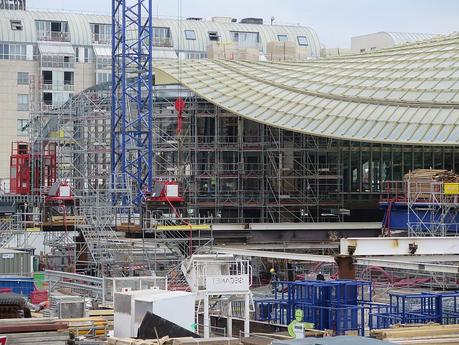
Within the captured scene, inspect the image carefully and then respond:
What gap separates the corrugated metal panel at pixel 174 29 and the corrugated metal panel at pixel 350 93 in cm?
5256

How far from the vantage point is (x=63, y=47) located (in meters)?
152

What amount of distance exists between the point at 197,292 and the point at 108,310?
13.2ft

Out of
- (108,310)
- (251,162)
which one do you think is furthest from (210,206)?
(108,310)

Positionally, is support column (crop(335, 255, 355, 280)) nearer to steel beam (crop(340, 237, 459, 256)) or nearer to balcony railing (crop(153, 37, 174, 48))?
steel beam (crop(340, 237, 459, 256))

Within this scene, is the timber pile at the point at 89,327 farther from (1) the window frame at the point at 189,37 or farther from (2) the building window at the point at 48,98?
(1) the window frame at the point at 189,37

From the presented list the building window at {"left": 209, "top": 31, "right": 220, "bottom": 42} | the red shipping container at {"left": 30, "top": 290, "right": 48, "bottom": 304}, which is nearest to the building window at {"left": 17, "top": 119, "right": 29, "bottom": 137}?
the building window at {"left": 209, "top": 31, "right": 220, "bottom": 42}

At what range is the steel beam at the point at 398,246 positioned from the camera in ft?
157

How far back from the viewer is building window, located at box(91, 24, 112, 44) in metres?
156

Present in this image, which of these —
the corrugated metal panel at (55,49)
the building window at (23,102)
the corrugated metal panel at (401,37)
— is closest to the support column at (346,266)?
the corrugated metal panel at (55,49)

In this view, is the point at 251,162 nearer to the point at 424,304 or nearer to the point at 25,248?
the point at 25,248

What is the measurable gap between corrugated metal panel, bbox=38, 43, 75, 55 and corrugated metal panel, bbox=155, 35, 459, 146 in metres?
49.1

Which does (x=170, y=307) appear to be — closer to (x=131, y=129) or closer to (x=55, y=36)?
(x=131, y=129)

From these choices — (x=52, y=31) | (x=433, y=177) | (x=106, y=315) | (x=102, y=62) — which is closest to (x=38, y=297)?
(x=106, y=315)

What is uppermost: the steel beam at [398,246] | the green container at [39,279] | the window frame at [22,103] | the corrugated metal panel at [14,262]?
the window frame at [22,103]
